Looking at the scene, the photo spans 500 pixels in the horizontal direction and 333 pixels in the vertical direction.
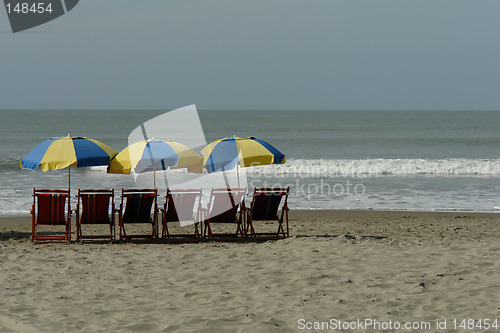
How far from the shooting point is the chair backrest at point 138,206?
8617 millimetres

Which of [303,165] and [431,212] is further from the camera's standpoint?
[303,165]

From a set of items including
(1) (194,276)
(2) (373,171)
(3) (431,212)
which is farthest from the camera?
(2) (373,171)

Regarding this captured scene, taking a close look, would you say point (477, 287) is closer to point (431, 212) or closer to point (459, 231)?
point (459, 231)

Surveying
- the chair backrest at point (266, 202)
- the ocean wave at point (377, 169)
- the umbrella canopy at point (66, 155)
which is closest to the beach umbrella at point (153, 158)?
the umbrella canopy at point (66, 155)

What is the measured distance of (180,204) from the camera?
347 inches

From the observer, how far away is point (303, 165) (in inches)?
1062

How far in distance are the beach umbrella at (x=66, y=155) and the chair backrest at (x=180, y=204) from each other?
1.09 metres

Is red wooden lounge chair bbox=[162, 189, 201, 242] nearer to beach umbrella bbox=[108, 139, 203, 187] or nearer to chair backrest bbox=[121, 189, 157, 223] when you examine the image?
chair backrest bbox=[121, 189, 157, 223]

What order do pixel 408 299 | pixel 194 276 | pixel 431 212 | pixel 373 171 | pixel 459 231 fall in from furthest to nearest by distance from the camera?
pixel 373 171, pixel 431 212, pixel 459 231, pixel 194 276, pixel 408 299

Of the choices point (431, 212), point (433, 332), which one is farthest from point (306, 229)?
point (433, 332)

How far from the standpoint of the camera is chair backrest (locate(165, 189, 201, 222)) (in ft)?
28.8

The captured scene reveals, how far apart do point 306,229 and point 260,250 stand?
2.96 m
